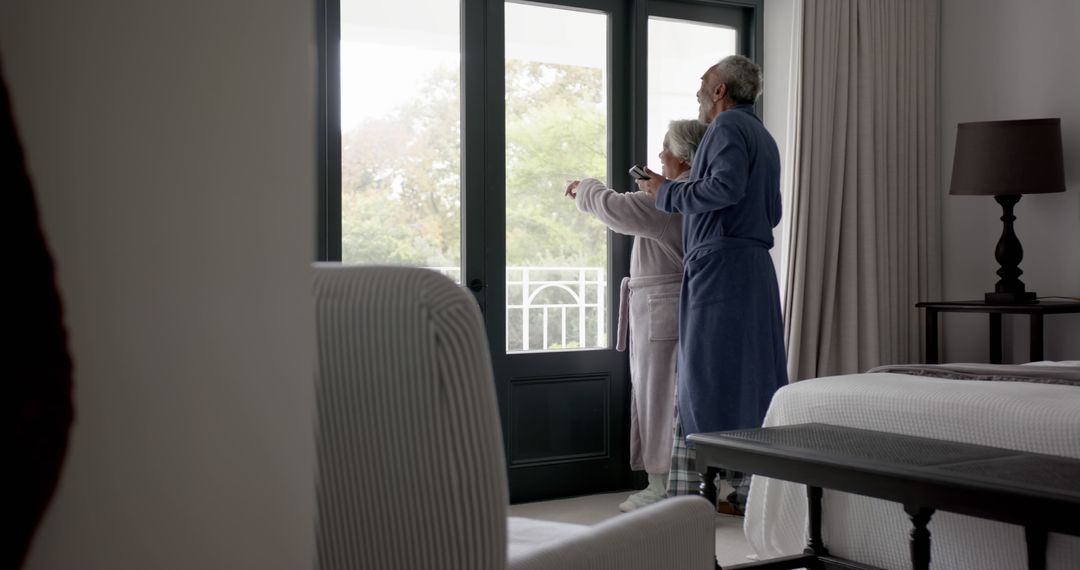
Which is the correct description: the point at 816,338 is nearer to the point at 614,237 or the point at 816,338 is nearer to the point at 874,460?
the point at 614,237

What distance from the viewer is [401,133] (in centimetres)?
365

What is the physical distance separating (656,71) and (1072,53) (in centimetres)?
163

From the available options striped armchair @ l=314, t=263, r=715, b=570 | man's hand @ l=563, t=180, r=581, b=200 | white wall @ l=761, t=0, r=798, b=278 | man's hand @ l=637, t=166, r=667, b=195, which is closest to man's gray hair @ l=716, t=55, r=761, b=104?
man's hand @ l=637, t=166, r=667, b=195

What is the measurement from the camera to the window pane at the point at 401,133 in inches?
140

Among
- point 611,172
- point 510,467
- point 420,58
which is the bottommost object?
point 510,467

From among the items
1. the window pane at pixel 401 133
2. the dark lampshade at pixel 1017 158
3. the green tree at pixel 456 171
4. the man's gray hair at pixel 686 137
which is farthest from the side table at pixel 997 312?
the window pane at pixel 401 133

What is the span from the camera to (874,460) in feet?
5.97

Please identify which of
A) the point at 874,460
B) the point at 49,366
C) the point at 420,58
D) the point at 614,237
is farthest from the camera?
the point at 614,237

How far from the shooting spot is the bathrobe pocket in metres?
3.58

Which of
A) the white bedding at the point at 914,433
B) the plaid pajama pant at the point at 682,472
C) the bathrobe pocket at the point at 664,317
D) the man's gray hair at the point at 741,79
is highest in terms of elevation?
the man's gray hair at the point at 741,79

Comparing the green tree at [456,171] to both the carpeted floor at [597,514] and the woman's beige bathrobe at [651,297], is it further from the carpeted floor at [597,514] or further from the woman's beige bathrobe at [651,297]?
the carpeted floor at [597,514]

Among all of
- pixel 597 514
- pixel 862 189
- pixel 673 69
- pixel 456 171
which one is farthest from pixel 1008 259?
pixel 456 171

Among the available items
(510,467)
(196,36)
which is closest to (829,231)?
(510,467)

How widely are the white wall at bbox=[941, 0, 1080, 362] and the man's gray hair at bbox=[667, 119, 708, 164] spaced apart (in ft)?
4.75
